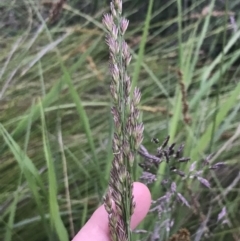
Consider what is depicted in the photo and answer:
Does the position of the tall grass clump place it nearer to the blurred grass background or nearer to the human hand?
the human hand

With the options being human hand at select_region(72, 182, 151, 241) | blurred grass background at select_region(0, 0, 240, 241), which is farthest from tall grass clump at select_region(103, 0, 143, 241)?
blurred grass background at select_region(0, 0, 240, 241)

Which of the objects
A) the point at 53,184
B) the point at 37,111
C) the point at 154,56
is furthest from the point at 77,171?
the point at 154,56

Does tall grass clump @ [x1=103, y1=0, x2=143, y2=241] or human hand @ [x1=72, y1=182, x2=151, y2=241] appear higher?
tall grass clump @ [x1=103, y1=0, x2=143, y2=241]

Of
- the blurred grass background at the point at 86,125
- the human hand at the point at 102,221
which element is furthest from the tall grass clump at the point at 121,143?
the blurred grass background at the point at 86,125

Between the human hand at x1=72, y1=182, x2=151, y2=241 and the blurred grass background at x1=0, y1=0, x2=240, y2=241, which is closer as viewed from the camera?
the human hand at x1=72, y1=182, x2=151, y2=241

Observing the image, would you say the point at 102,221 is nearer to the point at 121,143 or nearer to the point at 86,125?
the point at 121,143

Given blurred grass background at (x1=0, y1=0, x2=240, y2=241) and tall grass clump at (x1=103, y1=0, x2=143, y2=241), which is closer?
tall grass clump at (x1=103, y1=0, x2=143, y2=241)
